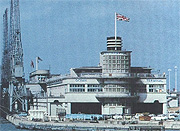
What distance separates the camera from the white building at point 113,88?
122812 mm

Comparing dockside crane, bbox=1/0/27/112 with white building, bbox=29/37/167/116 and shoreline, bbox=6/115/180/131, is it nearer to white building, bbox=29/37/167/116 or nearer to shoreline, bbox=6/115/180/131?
white building, bbox=29/37/167/116

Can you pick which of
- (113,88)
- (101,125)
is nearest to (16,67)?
(113,88)

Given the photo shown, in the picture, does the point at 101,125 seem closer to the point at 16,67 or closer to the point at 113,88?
the point at 113,88

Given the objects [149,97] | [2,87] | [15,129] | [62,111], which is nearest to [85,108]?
[62,111]

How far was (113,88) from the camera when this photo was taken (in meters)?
123

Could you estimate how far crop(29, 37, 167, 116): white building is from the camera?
123 m

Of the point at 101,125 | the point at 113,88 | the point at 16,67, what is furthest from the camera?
the point at 16,67

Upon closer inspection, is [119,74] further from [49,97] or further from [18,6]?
[18,6]

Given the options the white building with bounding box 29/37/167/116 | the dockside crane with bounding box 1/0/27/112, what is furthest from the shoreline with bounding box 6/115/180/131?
the dockside crane with bounding box 1/0/27/112

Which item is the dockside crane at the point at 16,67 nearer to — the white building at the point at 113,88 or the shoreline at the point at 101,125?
the white building at the point at 113,88

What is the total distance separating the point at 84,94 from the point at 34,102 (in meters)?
34.6

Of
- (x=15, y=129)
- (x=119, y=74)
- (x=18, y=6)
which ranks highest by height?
(x=18, y=6)

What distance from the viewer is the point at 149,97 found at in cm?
12775

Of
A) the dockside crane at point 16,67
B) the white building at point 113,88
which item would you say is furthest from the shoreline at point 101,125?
the dockside crane at point 16,67
